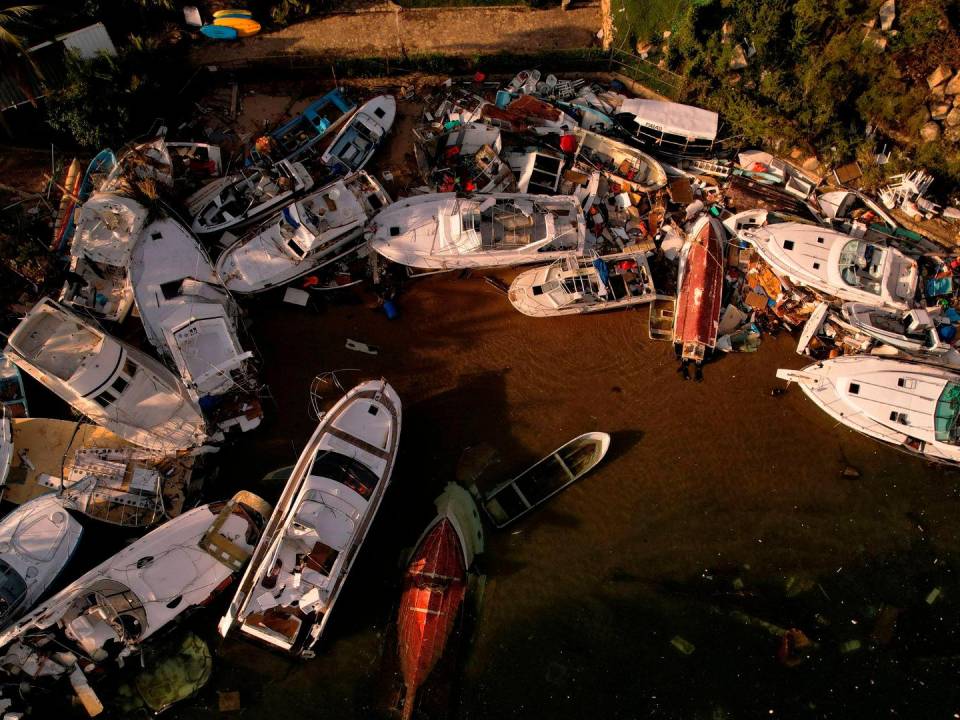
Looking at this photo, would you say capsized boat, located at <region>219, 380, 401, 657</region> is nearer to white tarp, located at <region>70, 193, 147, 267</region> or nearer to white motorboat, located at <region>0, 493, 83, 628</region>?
white motorboat, located at <region>0, 493, 83, 628</region>

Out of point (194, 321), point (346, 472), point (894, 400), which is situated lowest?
point (894, 400)

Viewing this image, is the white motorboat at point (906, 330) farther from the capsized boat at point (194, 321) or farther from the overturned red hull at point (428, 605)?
the capsized boat at point (194, 321)

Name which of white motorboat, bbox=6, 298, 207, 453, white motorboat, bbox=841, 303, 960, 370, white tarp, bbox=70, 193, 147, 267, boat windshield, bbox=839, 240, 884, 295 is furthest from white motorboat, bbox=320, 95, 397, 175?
→ white motorboat, bbox=841, 303, 960, 370

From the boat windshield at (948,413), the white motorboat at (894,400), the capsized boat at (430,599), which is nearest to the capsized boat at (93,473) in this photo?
the capsized boat at (430,599)

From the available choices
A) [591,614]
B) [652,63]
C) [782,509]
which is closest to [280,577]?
[591,614]

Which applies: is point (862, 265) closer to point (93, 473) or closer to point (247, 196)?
point (247, 196)

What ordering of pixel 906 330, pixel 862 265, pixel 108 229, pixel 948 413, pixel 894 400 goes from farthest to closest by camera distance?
pixel 906 330 < pixel 862 265 < pixel 894 400 < pixel 108 229 < pixel 948 413

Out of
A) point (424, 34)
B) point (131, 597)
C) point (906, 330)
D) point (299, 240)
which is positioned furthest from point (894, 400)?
point (131, 597)
